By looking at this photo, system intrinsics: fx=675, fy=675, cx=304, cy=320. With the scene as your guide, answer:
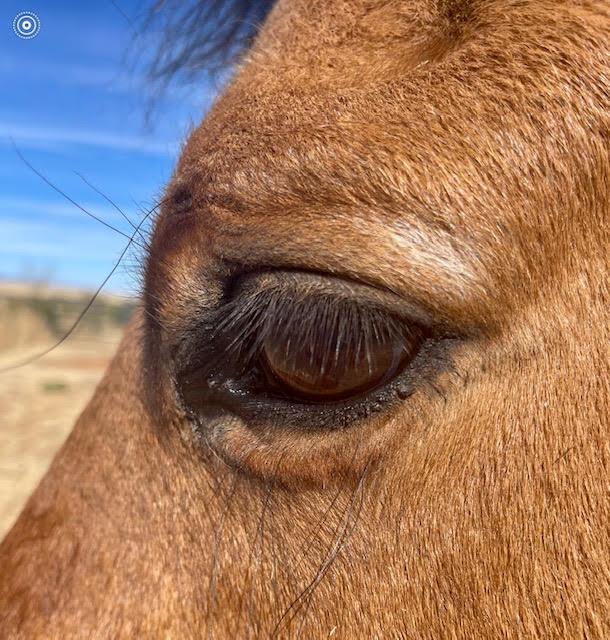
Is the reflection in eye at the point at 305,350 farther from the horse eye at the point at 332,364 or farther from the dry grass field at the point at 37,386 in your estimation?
the dry grass field at the point at 37,386

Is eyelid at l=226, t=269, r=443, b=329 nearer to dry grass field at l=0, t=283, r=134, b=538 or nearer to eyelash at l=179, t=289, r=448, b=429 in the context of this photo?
eyelash at l=179, t=289, r=448, b=429

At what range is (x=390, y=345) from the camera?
129 cm

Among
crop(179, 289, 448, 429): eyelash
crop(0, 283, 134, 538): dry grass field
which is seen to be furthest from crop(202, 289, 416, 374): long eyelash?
crop(0, 283, 134, 538): dry grass field

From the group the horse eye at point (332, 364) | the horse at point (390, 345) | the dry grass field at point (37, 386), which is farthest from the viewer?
the dry grass field at point (37, 386)

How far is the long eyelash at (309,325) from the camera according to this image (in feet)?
4.18

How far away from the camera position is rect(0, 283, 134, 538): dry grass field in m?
9.17

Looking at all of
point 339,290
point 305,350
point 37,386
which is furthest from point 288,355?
point 37,386

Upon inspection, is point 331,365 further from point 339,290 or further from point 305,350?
point 339,290

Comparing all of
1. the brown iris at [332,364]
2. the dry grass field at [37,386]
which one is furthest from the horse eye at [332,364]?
the dry grass field at [37,386]

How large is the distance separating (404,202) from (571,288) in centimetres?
33

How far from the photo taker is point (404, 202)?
122 cm

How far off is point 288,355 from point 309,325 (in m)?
0.10

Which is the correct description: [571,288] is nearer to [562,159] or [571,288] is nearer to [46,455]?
[562,159]

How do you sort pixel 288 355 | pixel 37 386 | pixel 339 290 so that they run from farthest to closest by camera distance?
pixel 37 386 < pixel 288 355 < pixel 339 290
